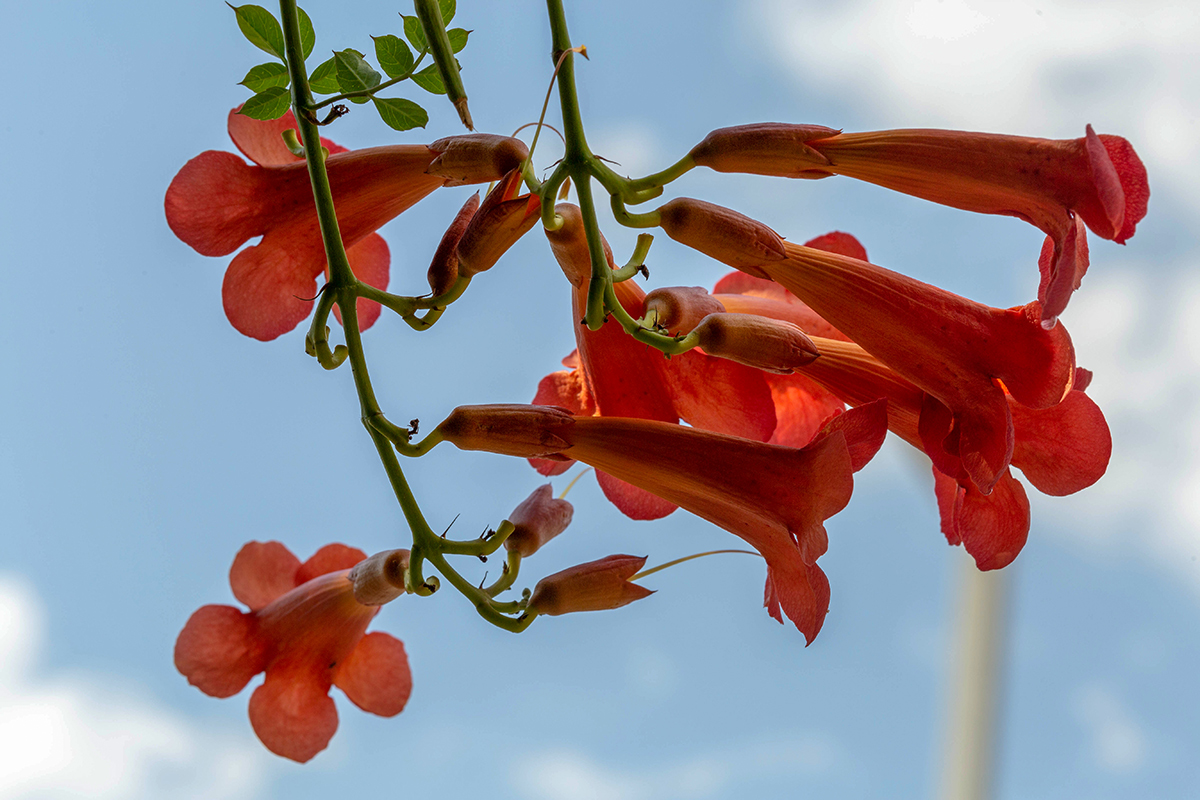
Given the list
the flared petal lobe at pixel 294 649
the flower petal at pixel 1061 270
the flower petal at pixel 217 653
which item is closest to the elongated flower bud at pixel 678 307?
the flower petal at pixel 1061 270

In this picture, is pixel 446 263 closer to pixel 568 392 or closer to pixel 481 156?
pixel 481 156

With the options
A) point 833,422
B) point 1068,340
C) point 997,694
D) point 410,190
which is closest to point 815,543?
point 833,422

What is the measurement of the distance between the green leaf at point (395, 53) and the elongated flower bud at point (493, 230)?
0.10 m

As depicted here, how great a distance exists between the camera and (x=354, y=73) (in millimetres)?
631

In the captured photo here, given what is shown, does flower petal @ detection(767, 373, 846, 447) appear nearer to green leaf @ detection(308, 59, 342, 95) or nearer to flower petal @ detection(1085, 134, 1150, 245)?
flower petal @ detection(1085, 134, 1150, 245)

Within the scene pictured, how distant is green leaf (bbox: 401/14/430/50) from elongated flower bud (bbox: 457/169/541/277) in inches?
3.9

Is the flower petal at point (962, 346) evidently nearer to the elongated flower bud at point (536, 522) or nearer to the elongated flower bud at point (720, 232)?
the elongated flower bud at point (720, 232)

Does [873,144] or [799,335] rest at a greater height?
[873,144]

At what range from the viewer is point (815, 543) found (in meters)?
0.62

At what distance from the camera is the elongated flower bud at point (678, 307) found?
696 mm

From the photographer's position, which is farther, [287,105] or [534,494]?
[534,494]

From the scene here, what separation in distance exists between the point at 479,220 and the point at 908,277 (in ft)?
1.01

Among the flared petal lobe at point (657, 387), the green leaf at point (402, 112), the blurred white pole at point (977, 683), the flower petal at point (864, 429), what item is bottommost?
the flower petal at point (864, 429)

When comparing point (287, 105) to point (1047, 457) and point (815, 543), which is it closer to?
point (815, 543)
